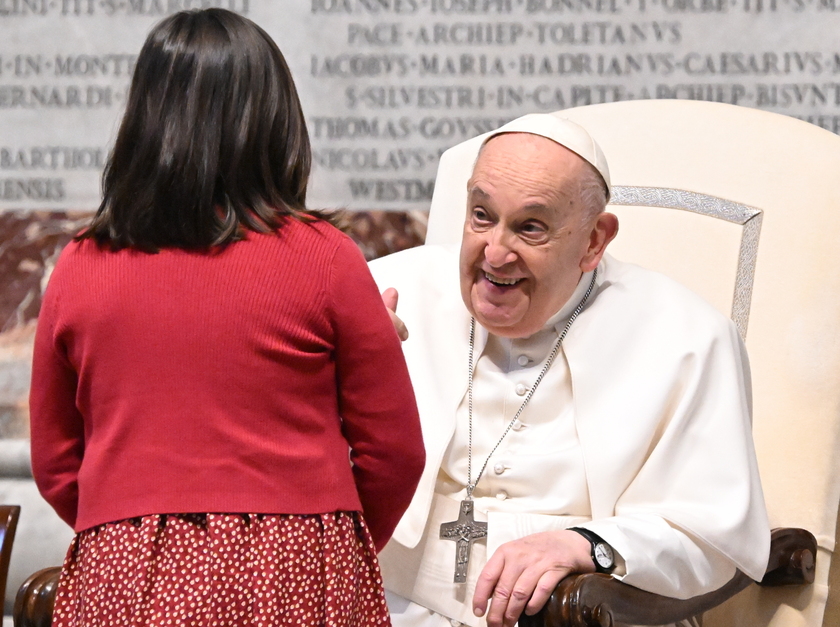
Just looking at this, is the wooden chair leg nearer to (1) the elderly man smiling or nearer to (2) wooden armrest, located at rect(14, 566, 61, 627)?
(2) wooden armrest, located at rect(14, 566, 61, 627)

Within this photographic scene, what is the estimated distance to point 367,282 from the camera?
1.86m

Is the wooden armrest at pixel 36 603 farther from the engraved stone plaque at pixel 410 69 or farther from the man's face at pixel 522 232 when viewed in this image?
the engraved stone plaque at pixel 410 69

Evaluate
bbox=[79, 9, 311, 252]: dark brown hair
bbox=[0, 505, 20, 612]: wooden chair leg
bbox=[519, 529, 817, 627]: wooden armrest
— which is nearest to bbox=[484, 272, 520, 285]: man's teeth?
bbox=[519, 529, 817, 627]: wooden armrest

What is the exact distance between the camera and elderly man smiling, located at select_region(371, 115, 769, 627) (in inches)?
103

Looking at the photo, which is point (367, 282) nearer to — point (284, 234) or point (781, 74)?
point (284, 234)

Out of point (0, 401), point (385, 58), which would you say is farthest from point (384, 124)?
point (0, 401)

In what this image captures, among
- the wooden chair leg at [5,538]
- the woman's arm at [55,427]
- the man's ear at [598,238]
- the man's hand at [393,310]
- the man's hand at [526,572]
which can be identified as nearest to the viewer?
the woman's arm at [55,427]

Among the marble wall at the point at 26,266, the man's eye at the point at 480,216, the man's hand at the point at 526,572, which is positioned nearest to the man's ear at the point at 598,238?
the man's eye at the point at 480,216

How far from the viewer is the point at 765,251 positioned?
10.1ft

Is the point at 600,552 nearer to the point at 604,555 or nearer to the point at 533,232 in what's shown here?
the point at 604,555

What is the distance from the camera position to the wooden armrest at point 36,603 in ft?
6.86

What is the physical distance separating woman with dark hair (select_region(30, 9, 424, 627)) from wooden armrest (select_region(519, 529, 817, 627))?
17.5 inches

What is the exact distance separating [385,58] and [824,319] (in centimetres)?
195

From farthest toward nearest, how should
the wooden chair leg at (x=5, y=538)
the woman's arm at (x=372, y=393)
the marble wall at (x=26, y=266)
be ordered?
1. the marble wall at (x=26, y=266)
2. the wooden chair leg at (x=5, y=538)
3. the woman's arm at (x=372, y=393)
